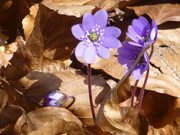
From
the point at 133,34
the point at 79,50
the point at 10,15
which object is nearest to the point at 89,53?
the point at 79,50

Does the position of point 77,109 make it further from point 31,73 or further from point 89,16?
point 89,16

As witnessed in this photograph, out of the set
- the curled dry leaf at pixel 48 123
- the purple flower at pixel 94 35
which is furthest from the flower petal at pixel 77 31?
the curled dry leaf at pixel 48 123

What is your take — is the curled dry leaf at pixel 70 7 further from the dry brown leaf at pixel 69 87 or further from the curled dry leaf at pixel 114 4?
the dry brown leaf at pixel 69 87

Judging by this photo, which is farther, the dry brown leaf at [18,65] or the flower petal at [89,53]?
the dry brown leaf at [18,65]

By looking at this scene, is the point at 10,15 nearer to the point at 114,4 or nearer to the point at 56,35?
the point at 56,35

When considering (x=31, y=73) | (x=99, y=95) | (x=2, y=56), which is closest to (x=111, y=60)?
(x=99, y=95)

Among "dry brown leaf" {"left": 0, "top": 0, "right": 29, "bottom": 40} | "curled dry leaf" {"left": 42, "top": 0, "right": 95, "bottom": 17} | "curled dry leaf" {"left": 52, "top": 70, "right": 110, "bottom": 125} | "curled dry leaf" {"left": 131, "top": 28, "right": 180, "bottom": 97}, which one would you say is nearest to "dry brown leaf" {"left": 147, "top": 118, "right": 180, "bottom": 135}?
"curled dry leaf" {"left": 131, "top": 28, "right": 180, "bottom": 97}

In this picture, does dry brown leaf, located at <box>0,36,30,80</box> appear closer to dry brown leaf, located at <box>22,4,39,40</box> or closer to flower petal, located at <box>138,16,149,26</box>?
dry brown leaf, located at <box>22,4,39,40</box>

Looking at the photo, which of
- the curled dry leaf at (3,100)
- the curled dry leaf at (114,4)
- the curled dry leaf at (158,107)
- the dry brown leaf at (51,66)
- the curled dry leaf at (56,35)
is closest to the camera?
the curled dry leaf at (3,100)
